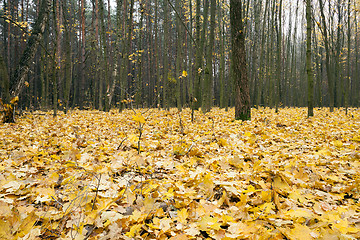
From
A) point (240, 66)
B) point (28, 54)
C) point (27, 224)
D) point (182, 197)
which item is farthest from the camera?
point (28, 54)

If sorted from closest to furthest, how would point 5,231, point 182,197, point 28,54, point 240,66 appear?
point 5,231 < point 182,197 < point 240,66 < point 28,54

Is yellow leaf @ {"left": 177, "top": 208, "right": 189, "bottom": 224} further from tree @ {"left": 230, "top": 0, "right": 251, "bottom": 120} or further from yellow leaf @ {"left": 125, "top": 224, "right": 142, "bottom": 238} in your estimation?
tree @ {"left": 230, "top": 0, "right": 251, "bottom": 120}

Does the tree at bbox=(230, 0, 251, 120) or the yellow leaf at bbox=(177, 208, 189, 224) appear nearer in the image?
the yellow leaf at bbox=(177, 208, 189, 224)

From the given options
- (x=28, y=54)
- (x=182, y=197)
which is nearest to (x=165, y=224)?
(x=182, y=197)

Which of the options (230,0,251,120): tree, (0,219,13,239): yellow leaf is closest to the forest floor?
(0,219,13,239): yellow leaf

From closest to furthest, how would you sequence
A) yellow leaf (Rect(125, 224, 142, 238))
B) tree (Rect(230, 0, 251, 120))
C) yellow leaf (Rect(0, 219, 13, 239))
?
yellow leaf (Rect(0, 219, 13, 239))
yellow leaf (Rect(125, 224, 142, 238))
tree (Rect(230, 0, 251, 120))

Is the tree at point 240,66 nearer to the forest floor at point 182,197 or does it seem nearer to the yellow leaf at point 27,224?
the forest floor at point 182,197

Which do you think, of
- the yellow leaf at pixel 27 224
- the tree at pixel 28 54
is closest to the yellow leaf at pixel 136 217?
the yellow leaf at pixel 27 224

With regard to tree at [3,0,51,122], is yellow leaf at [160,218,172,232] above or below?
below

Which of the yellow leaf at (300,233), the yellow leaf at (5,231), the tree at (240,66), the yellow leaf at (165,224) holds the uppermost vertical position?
the tree at (240,66)

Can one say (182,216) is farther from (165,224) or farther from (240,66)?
(240,66)

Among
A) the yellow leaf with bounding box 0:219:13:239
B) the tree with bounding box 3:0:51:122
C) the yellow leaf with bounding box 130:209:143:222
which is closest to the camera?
the yellow leaf with bounding box 0:219:13:239

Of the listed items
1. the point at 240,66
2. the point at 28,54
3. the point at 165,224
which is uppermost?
the point at 28,54

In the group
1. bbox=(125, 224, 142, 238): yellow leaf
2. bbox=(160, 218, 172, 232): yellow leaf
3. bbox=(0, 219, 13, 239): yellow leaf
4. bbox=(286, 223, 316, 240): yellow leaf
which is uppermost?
bbox=(0, 219, 13, 239): yellow leaf
